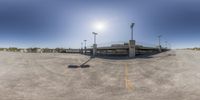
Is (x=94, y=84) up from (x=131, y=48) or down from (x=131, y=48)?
down

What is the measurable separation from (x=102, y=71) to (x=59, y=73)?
4.99m

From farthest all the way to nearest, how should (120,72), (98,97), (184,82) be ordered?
(120,72) → (184,82) → (98,97)

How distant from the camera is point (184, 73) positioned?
20141mm

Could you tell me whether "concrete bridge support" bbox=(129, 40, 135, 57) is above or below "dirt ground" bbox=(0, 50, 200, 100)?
above

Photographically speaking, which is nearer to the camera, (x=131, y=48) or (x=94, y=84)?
(x=94, y=84)

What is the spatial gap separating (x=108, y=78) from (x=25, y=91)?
8021mm

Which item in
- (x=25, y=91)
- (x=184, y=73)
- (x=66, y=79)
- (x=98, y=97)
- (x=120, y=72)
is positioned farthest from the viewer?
(x=120, y=72)

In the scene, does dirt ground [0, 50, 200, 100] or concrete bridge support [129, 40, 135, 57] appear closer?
dirt ground [0, 50, 200, 100]

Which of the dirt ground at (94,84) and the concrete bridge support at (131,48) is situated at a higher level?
the concrete bridge support at (131,48)

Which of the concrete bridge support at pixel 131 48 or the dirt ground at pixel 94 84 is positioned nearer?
the dirt ground at pixel 94 84

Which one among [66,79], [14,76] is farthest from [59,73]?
[14,76]

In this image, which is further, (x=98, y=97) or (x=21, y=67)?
(x=21, y=67)

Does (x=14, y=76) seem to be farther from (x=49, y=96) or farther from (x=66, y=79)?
(x=49, y=96)

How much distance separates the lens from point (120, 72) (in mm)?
22000
